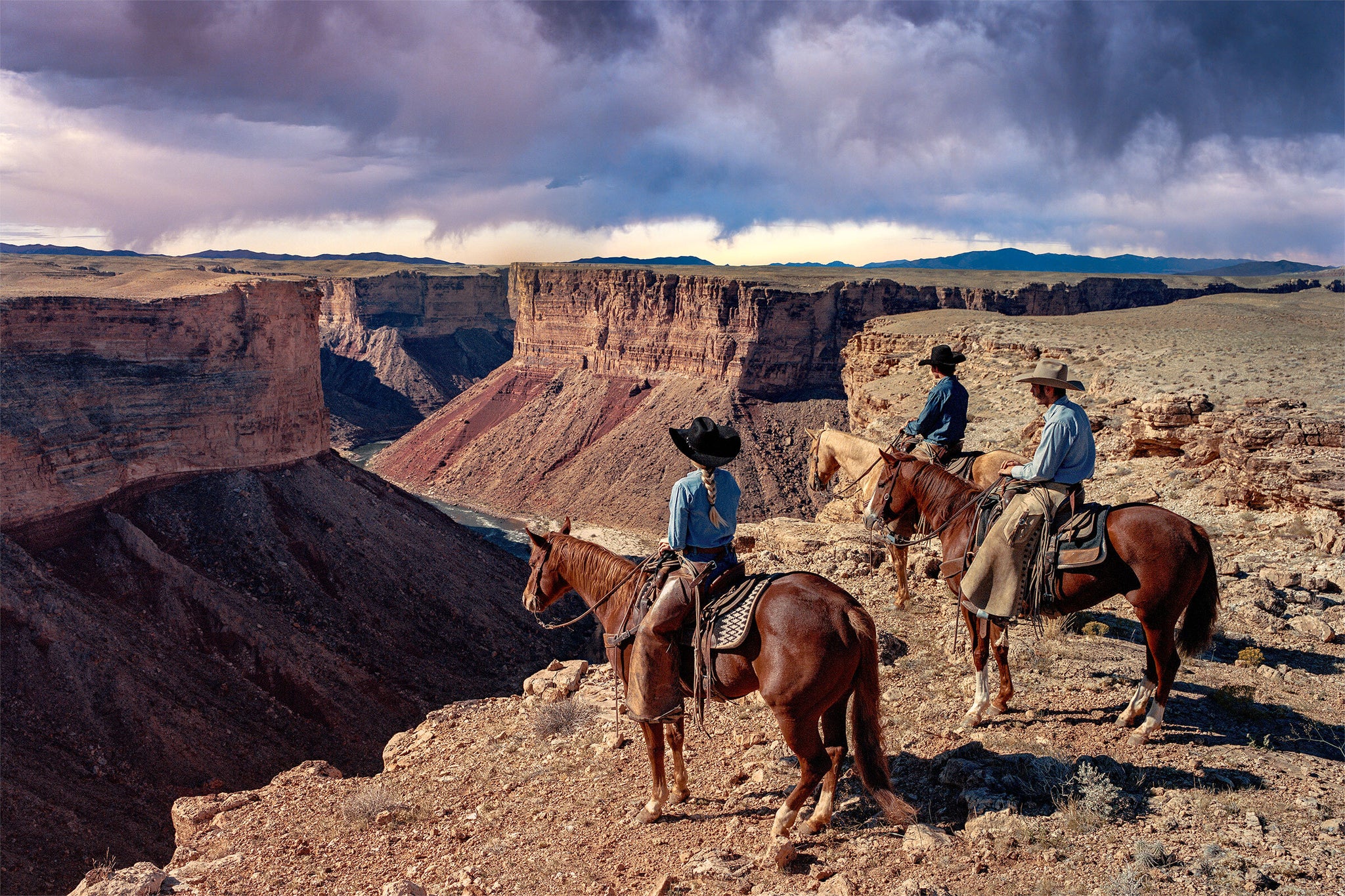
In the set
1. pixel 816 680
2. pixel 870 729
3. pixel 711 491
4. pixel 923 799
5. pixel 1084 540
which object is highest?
pixel 711 491

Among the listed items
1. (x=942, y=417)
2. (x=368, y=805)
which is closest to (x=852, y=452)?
(x=942, y=417)

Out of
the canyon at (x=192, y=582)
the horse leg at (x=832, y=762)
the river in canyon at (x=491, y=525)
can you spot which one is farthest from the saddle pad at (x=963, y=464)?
the river in canyon at (x=491, y=525)

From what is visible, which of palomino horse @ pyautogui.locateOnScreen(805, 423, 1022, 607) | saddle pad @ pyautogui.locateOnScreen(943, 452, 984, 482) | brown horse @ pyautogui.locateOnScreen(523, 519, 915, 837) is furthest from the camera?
saddle pad @ pyautogui.locateOnScreen(943, 452, 984, 482)

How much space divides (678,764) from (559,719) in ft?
9.87

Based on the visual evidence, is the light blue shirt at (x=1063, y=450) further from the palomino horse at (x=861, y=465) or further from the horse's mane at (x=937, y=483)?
the palomino horse at (x=861, y=465)

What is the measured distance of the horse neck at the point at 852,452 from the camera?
33.9ft

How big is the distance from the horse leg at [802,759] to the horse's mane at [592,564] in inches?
79.6

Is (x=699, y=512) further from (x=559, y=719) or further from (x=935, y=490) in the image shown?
(x=559, y=719)

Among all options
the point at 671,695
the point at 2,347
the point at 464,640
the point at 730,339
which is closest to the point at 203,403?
the point at 2,347

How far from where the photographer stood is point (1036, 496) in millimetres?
7406

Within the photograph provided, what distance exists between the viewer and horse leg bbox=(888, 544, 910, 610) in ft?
34.4

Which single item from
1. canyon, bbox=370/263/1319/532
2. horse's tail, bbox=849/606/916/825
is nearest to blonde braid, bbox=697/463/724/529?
horse's tail, bbox=849/606/916/825

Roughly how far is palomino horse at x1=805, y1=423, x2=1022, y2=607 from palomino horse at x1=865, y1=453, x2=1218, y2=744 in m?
2.24

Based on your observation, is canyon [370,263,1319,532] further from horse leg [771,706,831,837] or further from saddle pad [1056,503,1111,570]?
horse leg [771,706,831,837]
